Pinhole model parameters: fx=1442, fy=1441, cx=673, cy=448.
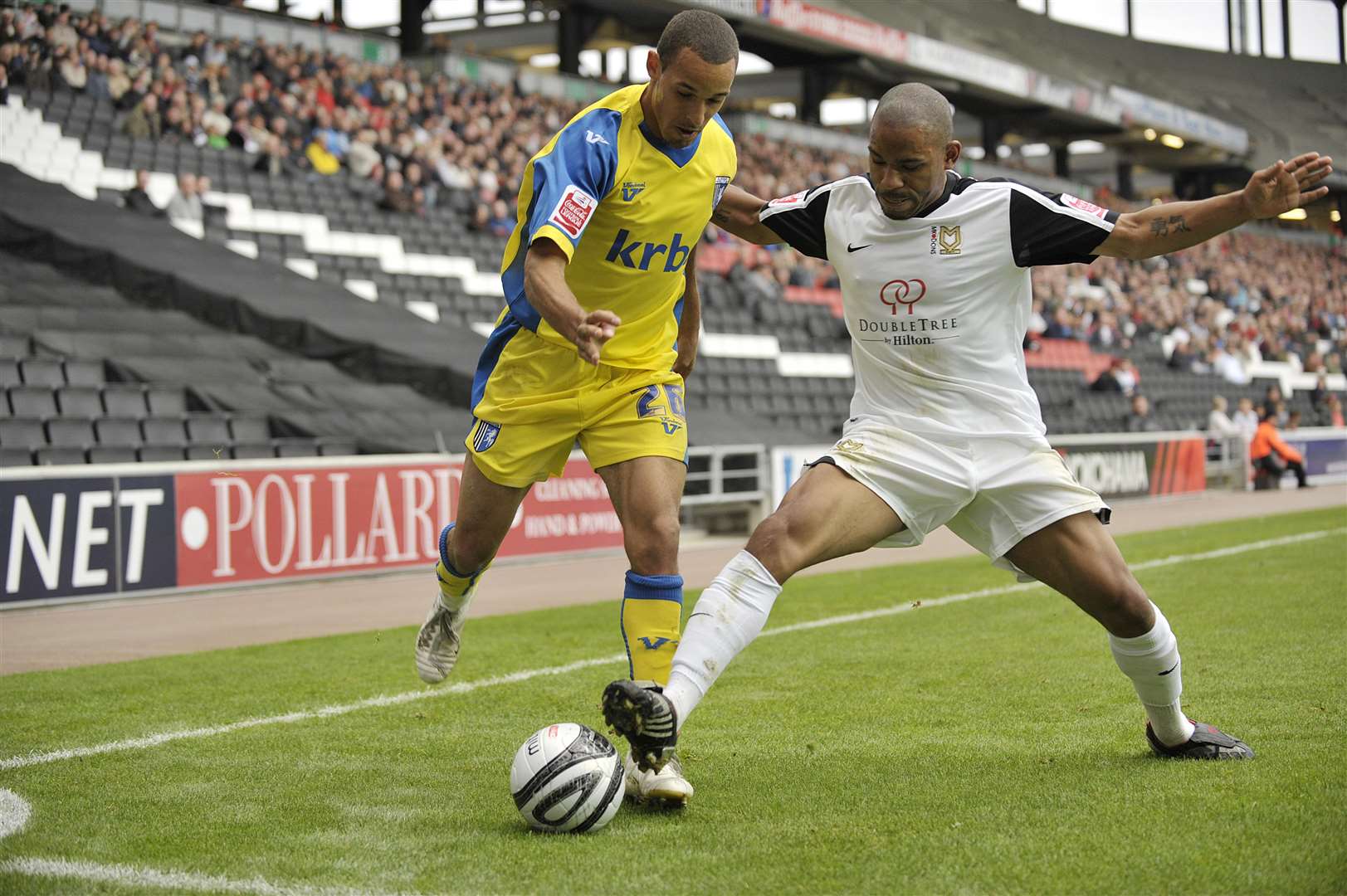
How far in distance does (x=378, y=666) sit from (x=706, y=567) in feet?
19.0

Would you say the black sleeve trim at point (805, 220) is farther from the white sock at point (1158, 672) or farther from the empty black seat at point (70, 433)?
the empty black seat at point (70, 433)

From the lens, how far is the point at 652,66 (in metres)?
4.69

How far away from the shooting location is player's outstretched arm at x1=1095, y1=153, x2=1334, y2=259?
4203mm

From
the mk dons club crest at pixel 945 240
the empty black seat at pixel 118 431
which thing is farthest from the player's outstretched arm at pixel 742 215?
the empty black seat at pixel 118 431

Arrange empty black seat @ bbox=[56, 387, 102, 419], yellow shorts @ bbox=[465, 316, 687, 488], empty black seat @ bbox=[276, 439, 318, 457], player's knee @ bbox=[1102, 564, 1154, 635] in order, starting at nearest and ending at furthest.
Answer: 1. player's knee @ bbox=[1102, 564, 1154, 635]
2. yellow shorts @ bbox=[465, 316, 687, 488]
3. empty black seat @ bbox=[56, 387, 102, 419]
4. empty black seat @ bbox=[276, 439, 318, 457]

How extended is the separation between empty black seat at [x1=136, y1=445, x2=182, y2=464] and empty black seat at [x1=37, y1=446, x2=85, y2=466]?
0.59 meters

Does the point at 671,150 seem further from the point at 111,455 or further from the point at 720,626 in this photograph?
the point at 111,455

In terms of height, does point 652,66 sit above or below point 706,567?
above

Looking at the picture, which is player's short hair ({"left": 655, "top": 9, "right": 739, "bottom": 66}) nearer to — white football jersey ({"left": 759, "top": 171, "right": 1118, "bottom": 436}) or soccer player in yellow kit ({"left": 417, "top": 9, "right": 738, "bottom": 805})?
soccer player in yellow kit ({"left": 417, "top": 9, "right": 738, "bottom": 805})

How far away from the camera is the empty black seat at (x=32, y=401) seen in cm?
1200

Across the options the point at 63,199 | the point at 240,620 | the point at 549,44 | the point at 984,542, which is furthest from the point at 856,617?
the point at 549,44

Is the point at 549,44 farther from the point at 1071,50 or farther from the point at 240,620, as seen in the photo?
the point at 240,620

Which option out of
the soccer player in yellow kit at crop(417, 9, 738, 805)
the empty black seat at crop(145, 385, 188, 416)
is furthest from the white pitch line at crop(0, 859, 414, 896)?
the empty black seat at crop(145, 385, 188, 416)

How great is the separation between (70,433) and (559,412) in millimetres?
8295
